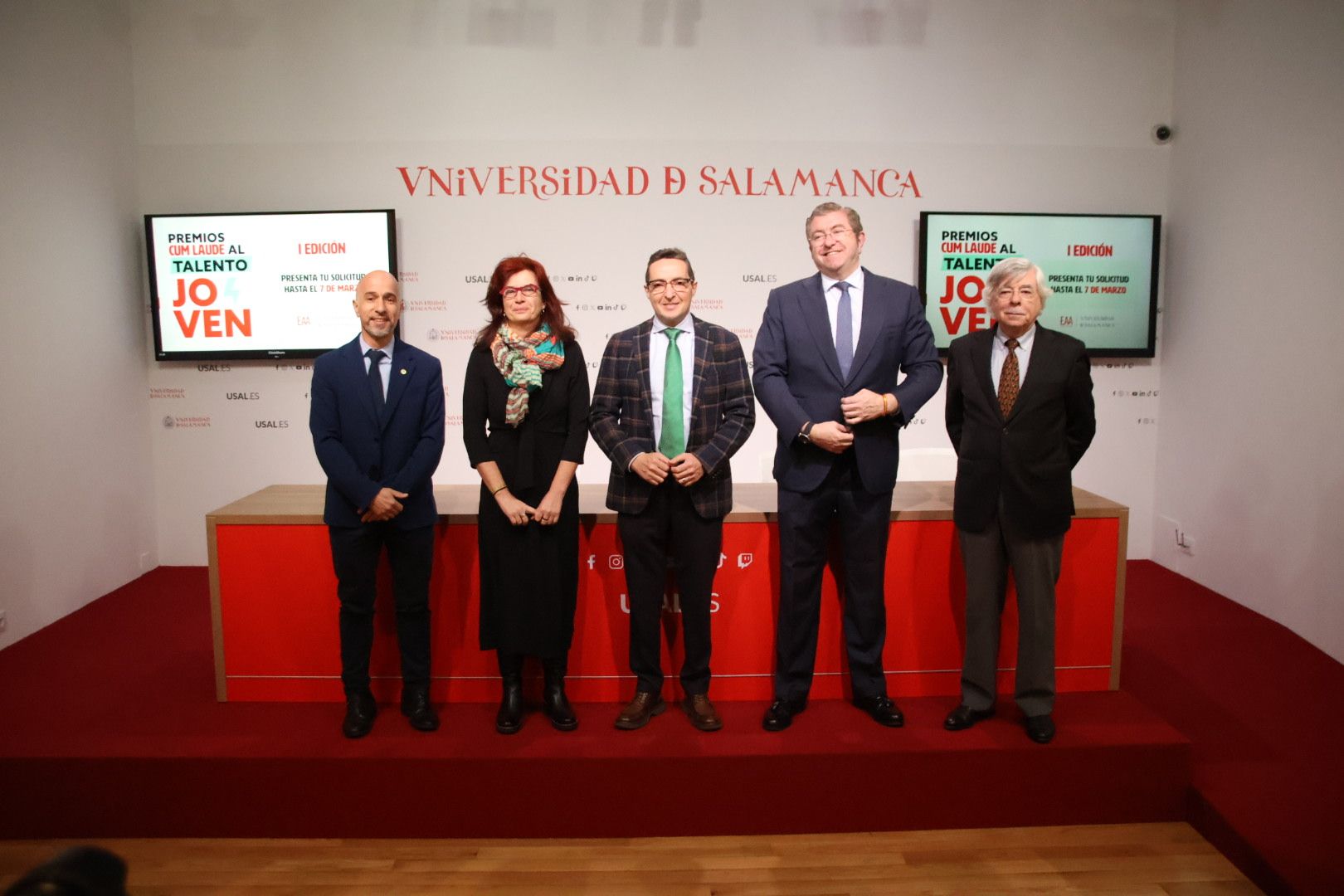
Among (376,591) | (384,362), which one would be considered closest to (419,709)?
(376,591)

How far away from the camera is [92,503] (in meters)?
4.26

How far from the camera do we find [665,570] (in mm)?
2662

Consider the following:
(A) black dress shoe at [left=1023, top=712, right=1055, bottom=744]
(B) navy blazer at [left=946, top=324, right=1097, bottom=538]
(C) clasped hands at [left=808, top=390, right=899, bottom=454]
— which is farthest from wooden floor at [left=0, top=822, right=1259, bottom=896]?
(C) clasped hands at [left=808, top=390, right=899, bottom=454]

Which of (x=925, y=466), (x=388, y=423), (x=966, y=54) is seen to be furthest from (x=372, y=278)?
(x=966, y=54)

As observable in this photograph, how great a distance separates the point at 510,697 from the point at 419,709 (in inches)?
12.1

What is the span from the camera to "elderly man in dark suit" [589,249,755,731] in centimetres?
251

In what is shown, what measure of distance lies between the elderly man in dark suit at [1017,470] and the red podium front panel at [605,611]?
9.5 inches

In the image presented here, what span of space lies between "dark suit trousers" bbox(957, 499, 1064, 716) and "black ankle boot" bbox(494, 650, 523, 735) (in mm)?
1478

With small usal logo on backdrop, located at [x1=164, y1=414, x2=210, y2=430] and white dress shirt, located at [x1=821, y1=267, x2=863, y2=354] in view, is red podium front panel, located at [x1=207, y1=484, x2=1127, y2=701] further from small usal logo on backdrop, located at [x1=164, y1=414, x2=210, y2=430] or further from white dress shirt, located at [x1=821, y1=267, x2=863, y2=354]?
small usal logo on backdrop, located at [x1=164, y1=414, x2=210, y2=430]

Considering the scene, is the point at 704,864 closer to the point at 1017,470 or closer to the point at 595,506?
the point at 595,506

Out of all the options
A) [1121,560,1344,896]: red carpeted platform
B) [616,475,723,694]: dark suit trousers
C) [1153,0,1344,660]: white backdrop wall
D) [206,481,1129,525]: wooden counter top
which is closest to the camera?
[1121,560,1344,896]: red carpeted platform

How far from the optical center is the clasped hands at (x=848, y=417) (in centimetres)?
244

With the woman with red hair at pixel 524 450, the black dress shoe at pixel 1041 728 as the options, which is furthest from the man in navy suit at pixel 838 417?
the woman with red hair at pixel 524 450

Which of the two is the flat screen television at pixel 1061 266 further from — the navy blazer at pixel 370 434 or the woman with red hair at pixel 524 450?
the navy blazer at pixel 370 434
